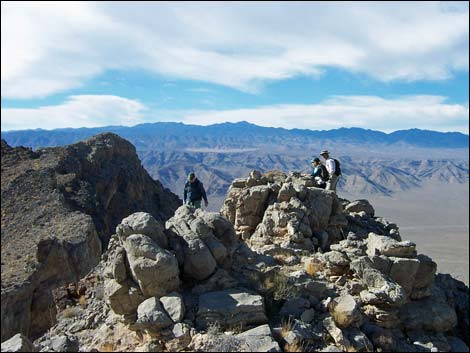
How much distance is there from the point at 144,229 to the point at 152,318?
7.29ft

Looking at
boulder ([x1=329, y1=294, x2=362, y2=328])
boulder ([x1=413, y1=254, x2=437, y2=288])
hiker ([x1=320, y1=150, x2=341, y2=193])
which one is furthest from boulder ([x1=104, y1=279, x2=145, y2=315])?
hiker ([x1=320, y1=150, x2=341, y2=193])

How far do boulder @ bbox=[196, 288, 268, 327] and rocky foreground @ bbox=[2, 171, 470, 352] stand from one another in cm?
2

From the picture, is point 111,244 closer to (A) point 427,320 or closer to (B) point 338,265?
(B) point 338,265

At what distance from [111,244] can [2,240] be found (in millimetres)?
34621

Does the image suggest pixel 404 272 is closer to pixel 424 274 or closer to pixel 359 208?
pixel 424 274

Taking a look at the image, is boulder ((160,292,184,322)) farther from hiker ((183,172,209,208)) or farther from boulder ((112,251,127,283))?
hiker ((183,172,209,208))

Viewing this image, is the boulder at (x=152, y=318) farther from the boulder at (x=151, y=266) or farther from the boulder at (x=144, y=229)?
the boulder at (x=144, y=229)

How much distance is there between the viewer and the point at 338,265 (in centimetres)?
1191

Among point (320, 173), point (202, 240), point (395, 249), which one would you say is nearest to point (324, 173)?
point (320, 173)

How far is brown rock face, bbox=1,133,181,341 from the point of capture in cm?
3184

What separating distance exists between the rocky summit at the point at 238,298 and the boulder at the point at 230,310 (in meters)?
0.02

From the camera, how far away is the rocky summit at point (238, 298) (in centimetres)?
884

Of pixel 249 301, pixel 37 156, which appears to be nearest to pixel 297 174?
pixel 249 301

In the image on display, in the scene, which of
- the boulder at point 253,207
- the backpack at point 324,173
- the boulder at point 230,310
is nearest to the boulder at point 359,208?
the backpack at point 324,173
